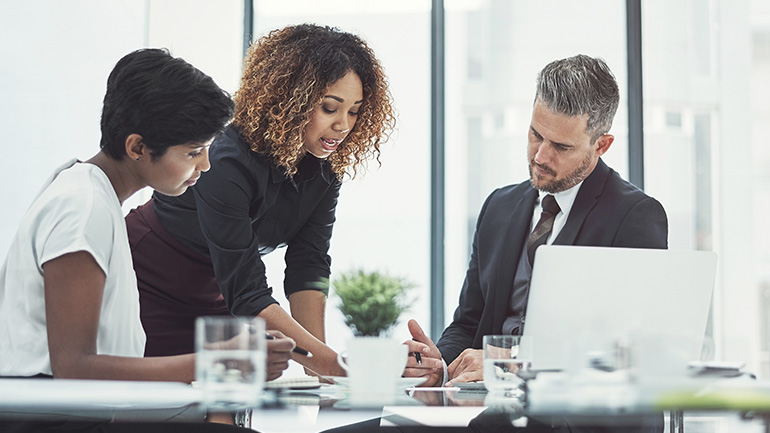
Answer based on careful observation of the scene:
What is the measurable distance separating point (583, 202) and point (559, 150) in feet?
0.51

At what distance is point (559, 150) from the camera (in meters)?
2.23

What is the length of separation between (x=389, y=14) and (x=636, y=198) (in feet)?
7.86

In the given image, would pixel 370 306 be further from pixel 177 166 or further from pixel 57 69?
pixel 57 69

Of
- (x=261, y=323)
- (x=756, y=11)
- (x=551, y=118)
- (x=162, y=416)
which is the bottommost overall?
(x=162, y=416)

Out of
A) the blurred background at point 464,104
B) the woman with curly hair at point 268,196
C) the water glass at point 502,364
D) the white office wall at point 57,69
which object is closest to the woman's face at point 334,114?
the woman with curly hair at point 268,196

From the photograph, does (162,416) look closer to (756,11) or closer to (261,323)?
(261,323)

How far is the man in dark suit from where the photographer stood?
7.05ft

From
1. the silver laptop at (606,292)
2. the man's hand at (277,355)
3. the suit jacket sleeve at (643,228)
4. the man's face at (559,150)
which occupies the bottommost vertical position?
the man's hand at (277,355)

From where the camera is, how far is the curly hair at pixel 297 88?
7.03 feet

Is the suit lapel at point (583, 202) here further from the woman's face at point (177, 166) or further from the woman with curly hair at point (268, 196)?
the woman's face at point (177, 166)

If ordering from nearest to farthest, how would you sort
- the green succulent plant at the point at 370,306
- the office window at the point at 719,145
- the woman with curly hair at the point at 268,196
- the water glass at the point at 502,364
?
the water glass at the point at 502,364, the green succulent plant at the point at 370,306, the woman with curly hair at the point at 268,196, the office window at the point at 719,145

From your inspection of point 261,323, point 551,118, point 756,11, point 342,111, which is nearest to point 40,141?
point 342,111

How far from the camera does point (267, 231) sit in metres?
2.30

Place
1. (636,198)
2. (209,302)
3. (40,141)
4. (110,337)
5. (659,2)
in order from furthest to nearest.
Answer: (659,2) < (40,141) < (209,302) < (636,198) < (110,337)
